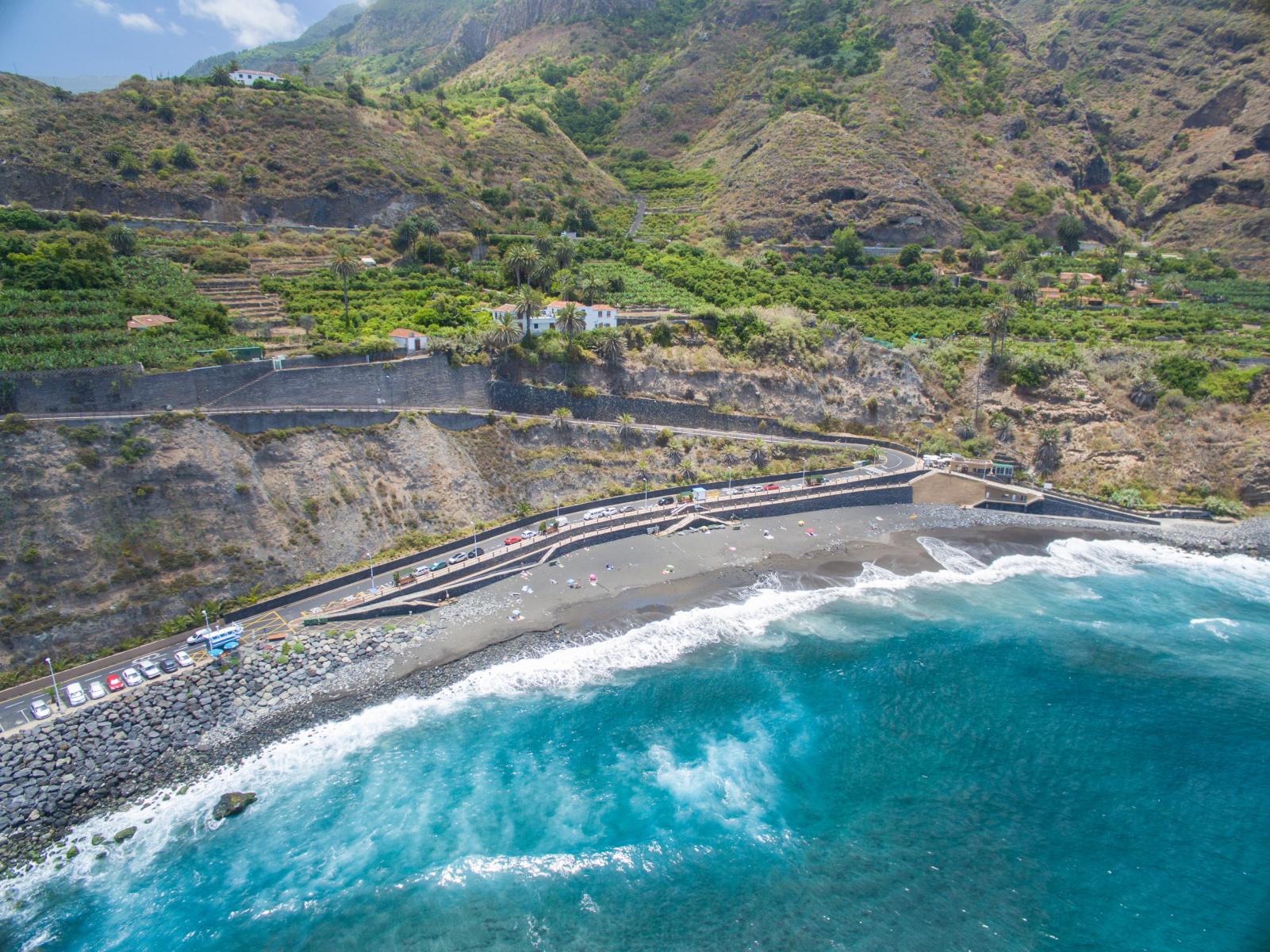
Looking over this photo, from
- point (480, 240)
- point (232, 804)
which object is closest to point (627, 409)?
point (480, 240)

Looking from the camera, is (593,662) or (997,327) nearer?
(593,662)

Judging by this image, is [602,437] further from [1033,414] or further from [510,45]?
[510,45]

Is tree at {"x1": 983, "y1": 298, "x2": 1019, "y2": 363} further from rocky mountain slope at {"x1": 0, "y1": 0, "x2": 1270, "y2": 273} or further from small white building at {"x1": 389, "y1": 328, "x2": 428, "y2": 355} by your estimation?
small white building at {"x1": 389, "y1": 328, "x2": 428, "y2": 355}

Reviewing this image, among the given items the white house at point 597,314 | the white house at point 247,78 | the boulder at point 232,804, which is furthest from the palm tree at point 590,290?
the white house at point 247,78

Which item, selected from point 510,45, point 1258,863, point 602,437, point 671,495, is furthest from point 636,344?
point 510,45

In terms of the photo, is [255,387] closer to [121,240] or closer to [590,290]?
[121,240]

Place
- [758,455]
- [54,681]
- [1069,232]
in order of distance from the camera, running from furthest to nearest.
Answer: [1069,232]
[758,455]
[54,681]
